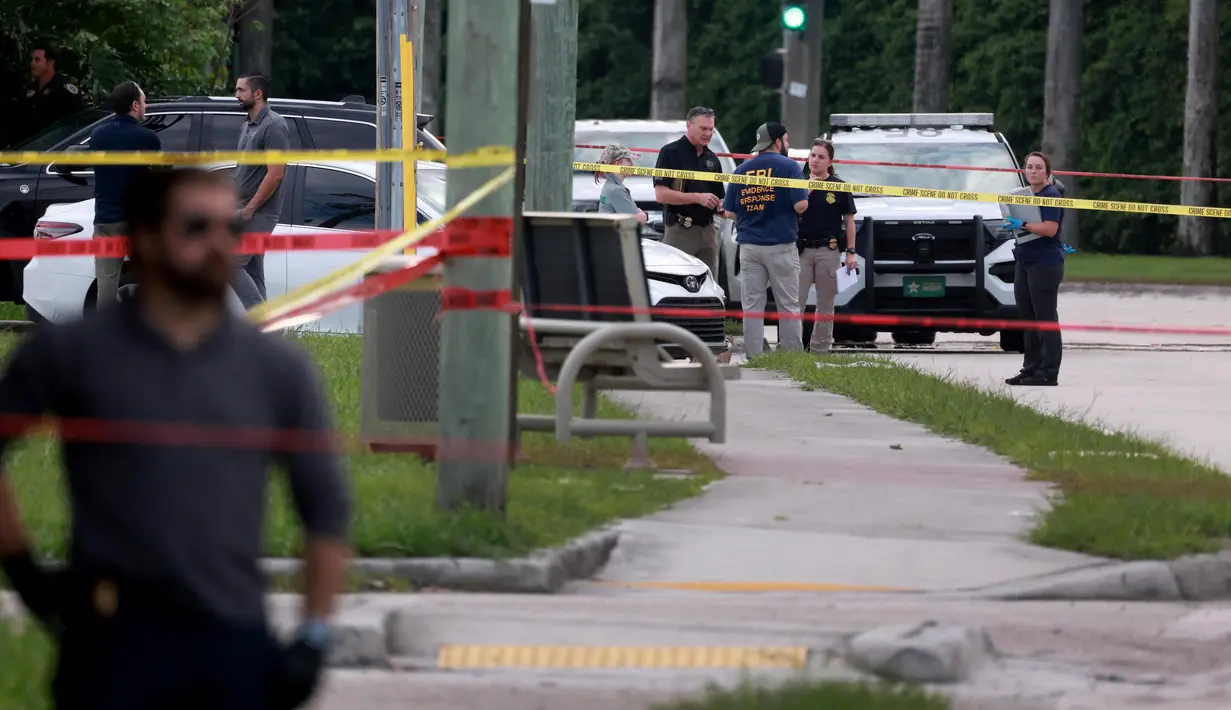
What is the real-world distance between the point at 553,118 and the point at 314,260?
2.46 m

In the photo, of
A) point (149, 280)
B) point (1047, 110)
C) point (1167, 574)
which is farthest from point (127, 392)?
point (1047, 110)

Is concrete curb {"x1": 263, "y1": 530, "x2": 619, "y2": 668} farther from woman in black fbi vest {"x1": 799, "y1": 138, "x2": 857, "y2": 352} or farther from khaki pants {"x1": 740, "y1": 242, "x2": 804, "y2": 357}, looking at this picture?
woman in black fbi vest {"x1": 799, "y1": 138, "x2": 857, "y2": 352}

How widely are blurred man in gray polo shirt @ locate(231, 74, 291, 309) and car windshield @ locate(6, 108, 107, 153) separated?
3.62 m

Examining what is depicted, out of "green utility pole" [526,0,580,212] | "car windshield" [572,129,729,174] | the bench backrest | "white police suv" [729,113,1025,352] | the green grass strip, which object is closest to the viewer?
the green grass strip

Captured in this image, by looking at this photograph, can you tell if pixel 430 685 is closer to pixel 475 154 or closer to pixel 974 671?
pixel 974 671

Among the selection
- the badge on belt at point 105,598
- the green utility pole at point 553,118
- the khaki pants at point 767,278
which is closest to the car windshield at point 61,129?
the green utility pole at point 553,118

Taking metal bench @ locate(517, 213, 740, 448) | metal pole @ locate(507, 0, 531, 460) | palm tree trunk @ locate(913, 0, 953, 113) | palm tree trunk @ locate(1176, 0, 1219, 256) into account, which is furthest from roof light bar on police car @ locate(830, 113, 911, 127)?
palm tree trunk @ locate(1176, 0, 1219, 256)

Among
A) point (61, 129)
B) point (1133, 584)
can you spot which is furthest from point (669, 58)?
point (1133, 584)

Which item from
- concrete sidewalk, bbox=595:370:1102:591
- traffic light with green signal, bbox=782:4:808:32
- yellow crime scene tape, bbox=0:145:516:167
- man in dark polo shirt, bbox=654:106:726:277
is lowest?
concrete sidewalk, bbox=595:370:1102:591

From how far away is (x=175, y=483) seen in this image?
3607 mm

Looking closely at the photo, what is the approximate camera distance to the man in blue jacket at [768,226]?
1633 centimetres

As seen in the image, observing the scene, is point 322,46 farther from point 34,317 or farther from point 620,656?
point 620,656

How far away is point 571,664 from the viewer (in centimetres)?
630

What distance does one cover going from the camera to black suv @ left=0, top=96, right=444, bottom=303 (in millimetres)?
16562
